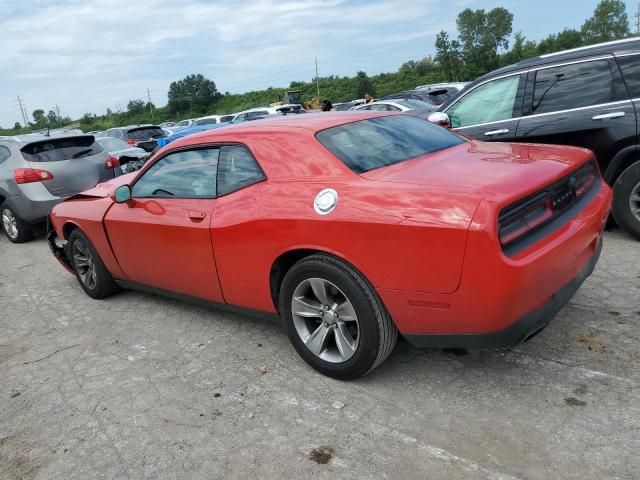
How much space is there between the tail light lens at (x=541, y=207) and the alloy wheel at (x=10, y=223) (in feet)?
25.1

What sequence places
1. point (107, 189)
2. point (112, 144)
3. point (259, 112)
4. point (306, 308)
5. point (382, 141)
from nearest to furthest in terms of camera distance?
point (306, 308)
point (382, 141)
point (107, 189)
point (112, 144)
point (259, 112)

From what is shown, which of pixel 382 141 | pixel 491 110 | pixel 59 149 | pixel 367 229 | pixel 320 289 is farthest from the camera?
pixel 59 149

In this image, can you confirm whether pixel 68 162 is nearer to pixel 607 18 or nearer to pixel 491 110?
pixel 491 110

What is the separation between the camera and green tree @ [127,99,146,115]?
85375mm

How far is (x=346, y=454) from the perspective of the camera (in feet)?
8.31

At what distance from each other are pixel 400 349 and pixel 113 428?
177 centimetres

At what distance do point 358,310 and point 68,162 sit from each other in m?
6.70

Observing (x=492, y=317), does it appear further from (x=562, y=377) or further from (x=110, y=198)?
(x=110, y=198)

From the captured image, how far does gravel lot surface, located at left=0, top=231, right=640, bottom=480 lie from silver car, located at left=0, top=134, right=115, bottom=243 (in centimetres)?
408

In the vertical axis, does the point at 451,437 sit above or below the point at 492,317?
below

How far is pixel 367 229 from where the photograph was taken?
2691 millimetres

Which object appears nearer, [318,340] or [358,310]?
[358,310]

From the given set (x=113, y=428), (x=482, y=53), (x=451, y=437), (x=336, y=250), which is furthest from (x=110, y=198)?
(x=482, y=53)

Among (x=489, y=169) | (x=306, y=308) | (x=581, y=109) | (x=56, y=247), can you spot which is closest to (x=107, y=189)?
(x=56, y=247)
